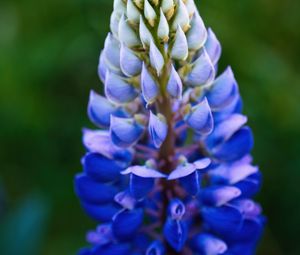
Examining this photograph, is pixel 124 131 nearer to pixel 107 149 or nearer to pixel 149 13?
pixel 107 149

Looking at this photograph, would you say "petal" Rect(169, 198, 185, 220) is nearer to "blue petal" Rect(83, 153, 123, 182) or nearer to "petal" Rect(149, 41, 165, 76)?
"blue petal" Rect(83, 153, 123, 182)

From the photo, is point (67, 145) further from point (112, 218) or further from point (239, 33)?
point (112, 218)

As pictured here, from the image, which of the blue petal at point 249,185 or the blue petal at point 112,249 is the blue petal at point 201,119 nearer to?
the blue petal at point 249,185

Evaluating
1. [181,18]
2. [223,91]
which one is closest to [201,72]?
[223,91]

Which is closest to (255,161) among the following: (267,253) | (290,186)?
(290,186)

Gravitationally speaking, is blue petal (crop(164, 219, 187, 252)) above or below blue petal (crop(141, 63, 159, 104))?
below

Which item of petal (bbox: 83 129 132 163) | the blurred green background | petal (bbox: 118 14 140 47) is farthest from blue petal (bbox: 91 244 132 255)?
the blurred green background

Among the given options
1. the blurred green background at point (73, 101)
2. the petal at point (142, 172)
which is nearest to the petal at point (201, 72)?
the petal at point (142, 172)
